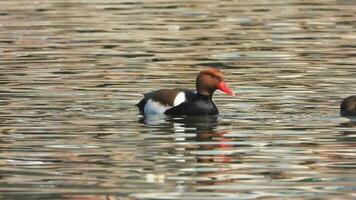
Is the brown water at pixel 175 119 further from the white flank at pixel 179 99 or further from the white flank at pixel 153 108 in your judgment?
the white flank at pixel 179 99

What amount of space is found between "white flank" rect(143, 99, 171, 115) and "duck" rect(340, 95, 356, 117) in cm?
217

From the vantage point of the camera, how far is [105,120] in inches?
705

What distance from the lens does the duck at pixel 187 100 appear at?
18641mm

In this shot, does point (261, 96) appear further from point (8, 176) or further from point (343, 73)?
point (8, 176)

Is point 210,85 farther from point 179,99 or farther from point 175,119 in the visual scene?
point 175,119

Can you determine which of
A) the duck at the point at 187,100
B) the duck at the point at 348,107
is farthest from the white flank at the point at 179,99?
the duck at the point at 348,107

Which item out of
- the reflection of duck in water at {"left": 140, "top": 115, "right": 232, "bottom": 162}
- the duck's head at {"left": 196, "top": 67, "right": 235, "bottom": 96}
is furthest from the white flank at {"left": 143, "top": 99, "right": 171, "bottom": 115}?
the duck's head at {"left": 196, "top": 67, "right": 235, "bottom": 96}

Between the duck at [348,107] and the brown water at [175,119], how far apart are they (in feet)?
0.36

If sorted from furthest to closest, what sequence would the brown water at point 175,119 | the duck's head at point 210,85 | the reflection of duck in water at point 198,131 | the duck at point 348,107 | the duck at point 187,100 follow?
1. the duck's head at point 210,85
2. the duck at point 187,100
3. the duck at point 348,107
4. the reflection of duck in water at point 198,131
5. the brown water at point 175,119

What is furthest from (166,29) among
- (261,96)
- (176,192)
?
(176,192)

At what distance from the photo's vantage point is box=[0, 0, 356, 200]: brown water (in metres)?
13.1

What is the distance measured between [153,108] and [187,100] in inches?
16.8

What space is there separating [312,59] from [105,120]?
7213 millimetres

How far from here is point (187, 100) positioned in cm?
1870
